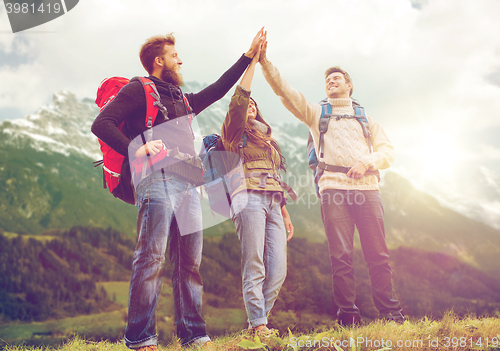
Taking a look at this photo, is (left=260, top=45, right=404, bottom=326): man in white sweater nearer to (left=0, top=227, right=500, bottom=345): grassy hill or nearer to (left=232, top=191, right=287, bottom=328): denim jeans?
(left=232, top=191, right=287, bottom=328): denim jeans

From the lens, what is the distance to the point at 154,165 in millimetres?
2965

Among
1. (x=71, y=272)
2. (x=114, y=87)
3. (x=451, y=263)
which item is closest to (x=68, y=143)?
(x=71, y=272)

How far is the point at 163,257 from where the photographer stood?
288 centimetres

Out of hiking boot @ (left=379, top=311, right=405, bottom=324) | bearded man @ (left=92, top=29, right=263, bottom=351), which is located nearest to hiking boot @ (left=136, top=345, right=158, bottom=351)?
bearded man @ (left=92, top=29, right=263, bottom=351)

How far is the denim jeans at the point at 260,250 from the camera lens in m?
3.23

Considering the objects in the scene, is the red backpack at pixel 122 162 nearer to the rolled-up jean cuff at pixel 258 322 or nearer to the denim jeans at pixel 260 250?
the denim jeans at pixel 260 250

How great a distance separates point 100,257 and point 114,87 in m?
117

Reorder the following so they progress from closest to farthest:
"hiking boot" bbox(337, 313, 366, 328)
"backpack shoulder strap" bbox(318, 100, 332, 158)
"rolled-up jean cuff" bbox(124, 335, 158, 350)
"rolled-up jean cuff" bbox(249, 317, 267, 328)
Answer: "rolled-up jean cuff" bbox(124, 335, 158, 350), "rolled-up jean cuff" bbox(249, 317, 267, 328), "hiking boot" bbox(337, 313, 366, 328), "backpack shoulder strap" bbox(318, 100, 332, 158)

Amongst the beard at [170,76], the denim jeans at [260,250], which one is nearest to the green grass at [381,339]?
the denim jeans at [260,250]

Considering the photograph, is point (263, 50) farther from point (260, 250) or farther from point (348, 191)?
point (260, 250)

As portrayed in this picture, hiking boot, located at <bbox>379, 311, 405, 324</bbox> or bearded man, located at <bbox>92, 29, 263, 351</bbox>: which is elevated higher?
bearded man, located at <bbox>92, 29, 263, 351</bbox>

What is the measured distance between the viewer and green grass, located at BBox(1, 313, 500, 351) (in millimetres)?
3023

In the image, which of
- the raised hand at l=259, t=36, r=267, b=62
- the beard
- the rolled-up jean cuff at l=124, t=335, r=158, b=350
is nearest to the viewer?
the rolled-up jean cuff at l=124, t=335, r=158, b=350

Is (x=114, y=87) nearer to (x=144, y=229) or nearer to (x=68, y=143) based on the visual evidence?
(x=144, y=229)
